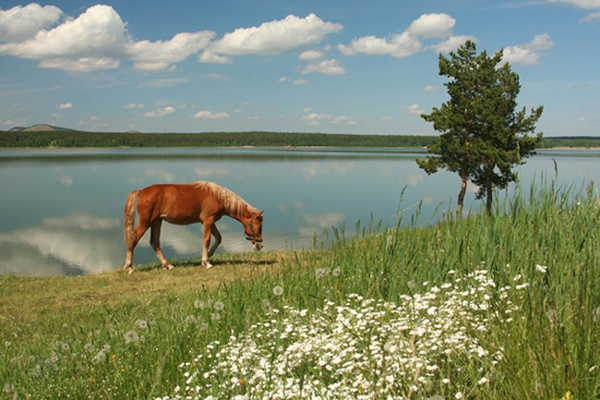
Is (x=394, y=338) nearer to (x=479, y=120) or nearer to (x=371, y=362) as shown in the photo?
(x=371, y=362)

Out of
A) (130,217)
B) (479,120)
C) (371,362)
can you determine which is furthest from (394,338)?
(479,120)

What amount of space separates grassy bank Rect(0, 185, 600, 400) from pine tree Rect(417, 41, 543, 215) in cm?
2505

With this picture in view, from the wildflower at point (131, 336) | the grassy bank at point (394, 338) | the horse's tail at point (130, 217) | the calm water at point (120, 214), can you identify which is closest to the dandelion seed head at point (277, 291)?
the grassy bank at point (394, 338)

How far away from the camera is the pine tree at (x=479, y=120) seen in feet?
94.9

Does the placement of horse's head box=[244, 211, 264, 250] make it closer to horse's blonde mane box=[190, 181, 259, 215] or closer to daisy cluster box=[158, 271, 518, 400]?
horse's blonde mane box=[190, 181, 259, 215]

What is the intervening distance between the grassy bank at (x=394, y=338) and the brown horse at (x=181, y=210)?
291 inches

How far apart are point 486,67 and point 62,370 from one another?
33286 millimetres

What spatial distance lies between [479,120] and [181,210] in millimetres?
23981

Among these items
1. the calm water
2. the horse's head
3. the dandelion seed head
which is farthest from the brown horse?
the dandelion seed head

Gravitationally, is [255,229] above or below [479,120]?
below

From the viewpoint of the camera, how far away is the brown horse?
12.5 m

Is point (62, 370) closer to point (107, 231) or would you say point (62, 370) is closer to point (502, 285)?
point (502, 285)

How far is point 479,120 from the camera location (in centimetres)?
2955

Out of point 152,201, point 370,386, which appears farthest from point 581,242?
point 152,201
